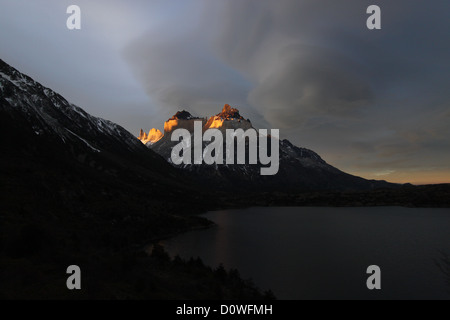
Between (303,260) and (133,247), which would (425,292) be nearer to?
(303,260)

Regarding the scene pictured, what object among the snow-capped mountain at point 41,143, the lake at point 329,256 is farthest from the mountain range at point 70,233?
the lake at point 329,256

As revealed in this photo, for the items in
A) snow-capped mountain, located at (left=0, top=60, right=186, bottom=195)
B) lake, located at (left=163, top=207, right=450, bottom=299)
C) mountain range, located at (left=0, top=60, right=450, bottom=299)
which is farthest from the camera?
snow-capped mountain, located at (left=0, top=60, right=186, bottom=195)

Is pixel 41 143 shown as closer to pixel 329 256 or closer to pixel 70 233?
pixel 70 233

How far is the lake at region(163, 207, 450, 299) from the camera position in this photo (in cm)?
4406

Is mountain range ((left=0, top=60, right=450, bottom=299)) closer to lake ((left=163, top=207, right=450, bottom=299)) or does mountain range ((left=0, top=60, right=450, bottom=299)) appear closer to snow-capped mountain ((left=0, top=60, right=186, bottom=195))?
snow-capped mountain ((left=0, top=60, right=186, bottom=195))

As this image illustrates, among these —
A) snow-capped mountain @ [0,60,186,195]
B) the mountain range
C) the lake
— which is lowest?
the lake

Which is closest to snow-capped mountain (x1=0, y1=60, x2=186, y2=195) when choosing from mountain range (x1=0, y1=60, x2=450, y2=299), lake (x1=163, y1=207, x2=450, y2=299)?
mountain range (x1=0, y1=60, x2=450, y2=299)

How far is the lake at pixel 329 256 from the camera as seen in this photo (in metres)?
44.1

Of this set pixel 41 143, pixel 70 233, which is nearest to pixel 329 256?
pixel 70 233

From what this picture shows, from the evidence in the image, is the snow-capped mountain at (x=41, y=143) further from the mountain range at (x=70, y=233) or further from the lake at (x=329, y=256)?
the lake at (x=329, y=256)
